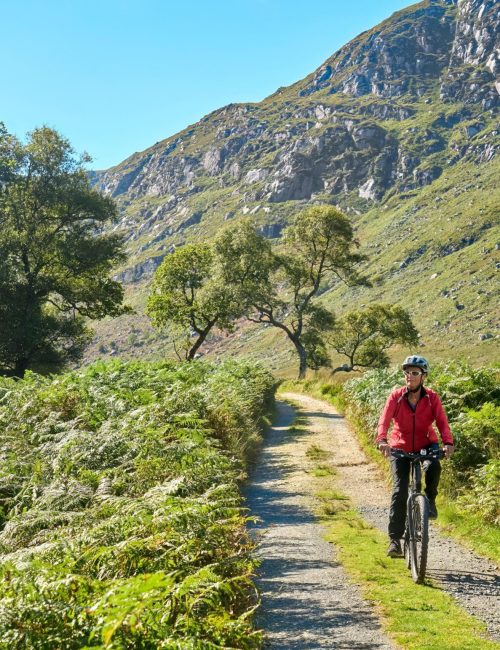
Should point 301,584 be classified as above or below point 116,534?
below

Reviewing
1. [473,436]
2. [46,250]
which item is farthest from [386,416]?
[46,250]

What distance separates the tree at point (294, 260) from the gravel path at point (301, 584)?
32.0 m

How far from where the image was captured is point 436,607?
6.54m

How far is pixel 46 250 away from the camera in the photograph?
3650 cm

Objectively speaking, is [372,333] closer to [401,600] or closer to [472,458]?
[472,458]

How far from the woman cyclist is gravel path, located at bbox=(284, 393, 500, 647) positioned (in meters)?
0.90

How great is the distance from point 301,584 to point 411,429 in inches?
98.5

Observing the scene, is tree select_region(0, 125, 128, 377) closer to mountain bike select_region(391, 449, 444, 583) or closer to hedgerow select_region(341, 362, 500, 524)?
hedgerow select_region(341, 362, 500, 524)

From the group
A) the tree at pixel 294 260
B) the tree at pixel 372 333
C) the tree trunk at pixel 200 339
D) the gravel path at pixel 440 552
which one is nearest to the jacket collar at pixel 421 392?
the gravel path at pixel 440 552

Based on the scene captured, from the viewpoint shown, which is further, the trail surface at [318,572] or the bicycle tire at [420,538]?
Result: the bicycle tire at [420,538]

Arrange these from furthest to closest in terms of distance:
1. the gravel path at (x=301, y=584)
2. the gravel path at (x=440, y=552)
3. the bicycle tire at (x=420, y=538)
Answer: the bicycle tire at (x=420, y=538), the gravel path at (x=440, y=552), the gravel path at (x=301, y=584)

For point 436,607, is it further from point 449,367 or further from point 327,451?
point 327,451

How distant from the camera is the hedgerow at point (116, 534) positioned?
3.81 m

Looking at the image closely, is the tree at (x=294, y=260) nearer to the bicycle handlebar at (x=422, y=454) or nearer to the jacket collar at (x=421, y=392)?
the jacket collar at (x=421, y=392)
